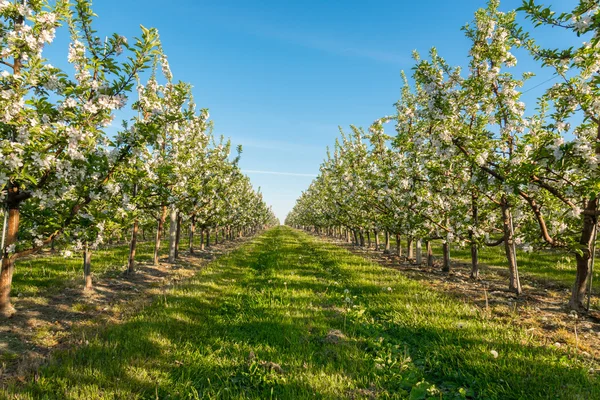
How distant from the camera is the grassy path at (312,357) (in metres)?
4.43

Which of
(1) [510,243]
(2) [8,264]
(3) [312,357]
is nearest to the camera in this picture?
(3) [312,357]

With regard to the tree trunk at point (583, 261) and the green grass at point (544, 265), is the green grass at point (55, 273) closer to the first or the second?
the green grass at point (544, 265)

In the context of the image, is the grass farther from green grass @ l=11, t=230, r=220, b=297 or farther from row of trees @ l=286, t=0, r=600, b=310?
green grass @ l=11, t=230, r=220, b=297

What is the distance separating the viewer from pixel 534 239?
9.17 metres

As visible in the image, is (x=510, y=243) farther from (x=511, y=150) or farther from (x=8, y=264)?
(x=8, y=264)

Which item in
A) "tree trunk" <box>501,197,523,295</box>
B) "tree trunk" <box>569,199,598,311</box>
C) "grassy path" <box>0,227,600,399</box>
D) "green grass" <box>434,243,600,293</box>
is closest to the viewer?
"grassy path" <box>0,227,600,399</box>

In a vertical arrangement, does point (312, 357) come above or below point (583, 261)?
below

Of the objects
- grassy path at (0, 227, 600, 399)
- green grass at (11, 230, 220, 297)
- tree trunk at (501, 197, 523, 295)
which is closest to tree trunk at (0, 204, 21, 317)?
green grass at (11, 230, 220, 297)

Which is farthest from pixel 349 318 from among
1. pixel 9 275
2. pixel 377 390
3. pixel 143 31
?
pixel 9 275

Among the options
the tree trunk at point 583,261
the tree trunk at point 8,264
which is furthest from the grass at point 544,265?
the tree trunk at point 8,264

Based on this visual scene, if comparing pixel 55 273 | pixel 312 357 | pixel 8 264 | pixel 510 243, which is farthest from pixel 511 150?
pixel 55 273

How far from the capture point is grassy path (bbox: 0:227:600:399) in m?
4.43

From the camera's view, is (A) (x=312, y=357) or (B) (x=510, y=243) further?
(B) (x=510, y=243)

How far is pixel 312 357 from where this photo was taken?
543 centimetres
